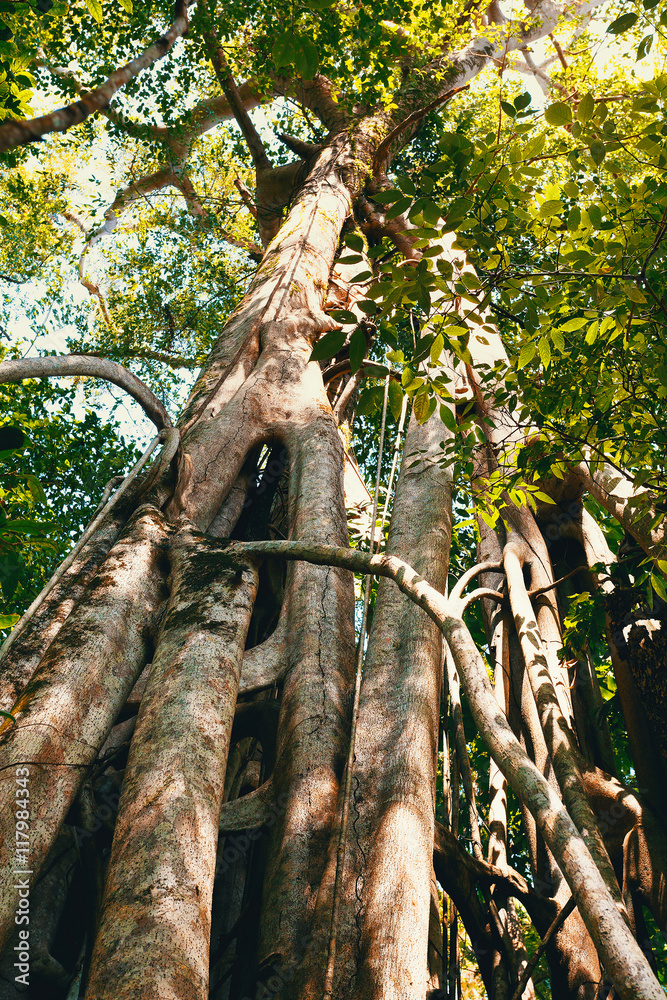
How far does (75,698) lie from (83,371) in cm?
138

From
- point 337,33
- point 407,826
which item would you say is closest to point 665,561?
point 407,826

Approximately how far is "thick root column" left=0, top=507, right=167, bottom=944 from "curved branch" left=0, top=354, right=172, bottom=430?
2.25 ft

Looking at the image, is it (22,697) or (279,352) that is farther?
(279,352)

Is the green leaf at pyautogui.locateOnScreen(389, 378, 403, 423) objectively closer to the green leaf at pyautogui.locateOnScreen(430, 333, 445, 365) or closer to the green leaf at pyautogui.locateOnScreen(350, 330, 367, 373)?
the green leaf at pyautogui.locateOnScreen(430, 333, 445, 365)

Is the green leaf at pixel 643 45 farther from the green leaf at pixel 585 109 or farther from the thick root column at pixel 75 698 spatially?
the thick root column at pixel 75 698

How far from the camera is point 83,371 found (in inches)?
115

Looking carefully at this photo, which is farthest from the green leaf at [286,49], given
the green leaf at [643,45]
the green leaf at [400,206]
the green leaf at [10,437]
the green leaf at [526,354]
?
the green leaf at [10,437]

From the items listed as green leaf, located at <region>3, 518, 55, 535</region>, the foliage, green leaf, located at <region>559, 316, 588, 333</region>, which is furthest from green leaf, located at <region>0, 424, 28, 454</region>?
the foliage

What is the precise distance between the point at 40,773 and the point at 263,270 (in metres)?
3.68

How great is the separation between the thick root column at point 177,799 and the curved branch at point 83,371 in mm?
856

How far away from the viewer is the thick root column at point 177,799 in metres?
1.50

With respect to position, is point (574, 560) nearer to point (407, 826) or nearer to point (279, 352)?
point (279, 352)

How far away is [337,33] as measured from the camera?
19.9 feet

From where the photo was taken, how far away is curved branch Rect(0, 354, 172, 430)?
→ 232cm
